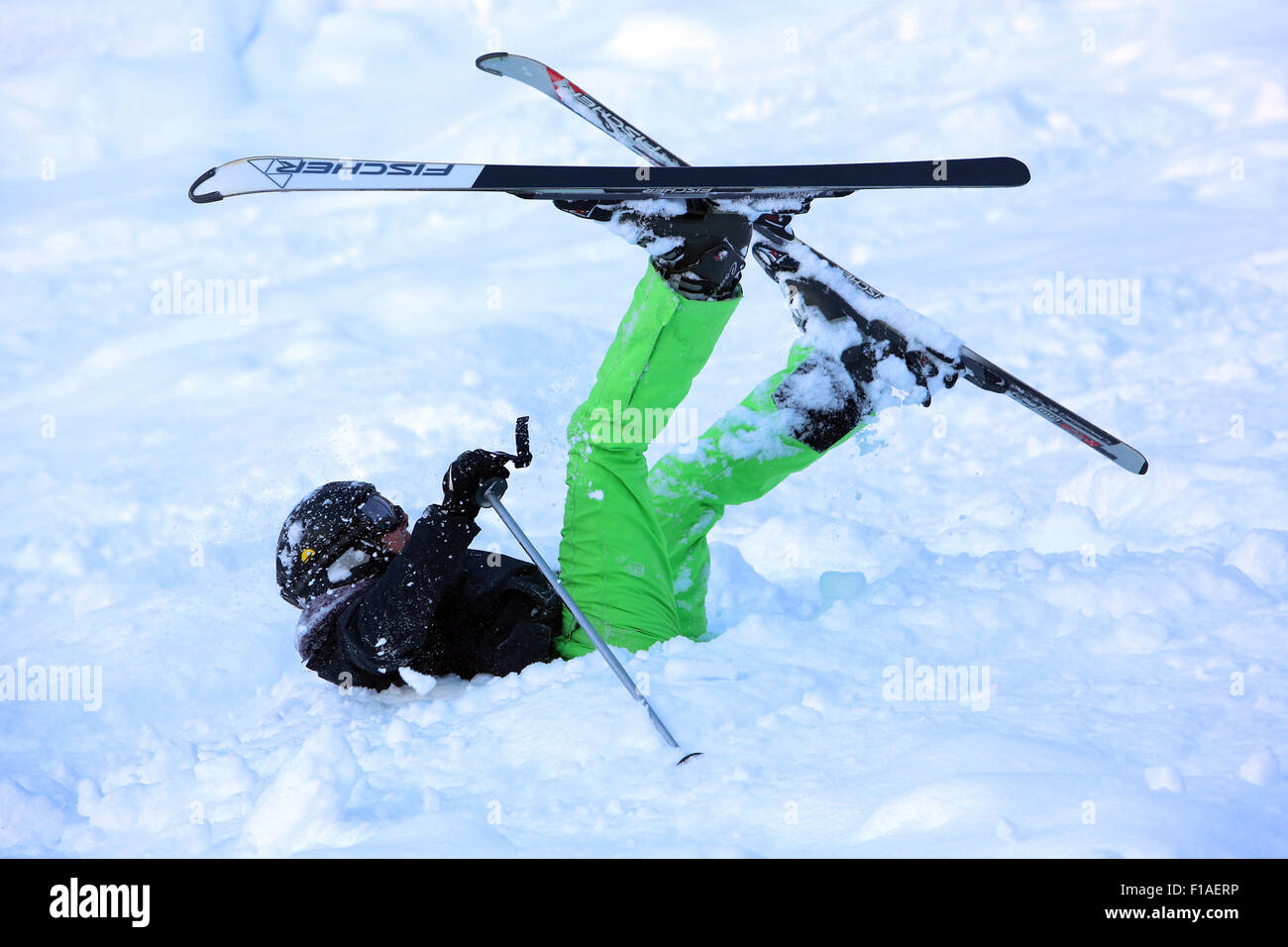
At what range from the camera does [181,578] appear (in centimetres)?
516

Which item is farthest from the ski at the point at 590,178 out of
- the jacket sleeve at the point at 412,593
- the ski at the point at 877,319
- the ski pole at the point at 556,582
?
the jacket sleeve at the point at 412,593

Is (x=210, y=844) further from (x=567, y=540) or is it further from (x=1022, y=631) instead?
(x=1022, y=631)

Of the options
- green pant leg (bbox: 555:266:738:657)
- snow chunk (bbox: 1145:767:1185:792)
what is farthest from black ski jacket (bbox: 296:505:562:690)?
snow chunk (bbox: 1145:767:1185:792)

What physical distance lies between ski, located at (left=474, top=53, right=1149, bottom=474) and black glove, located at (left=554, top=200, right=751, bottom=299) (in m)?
0.28

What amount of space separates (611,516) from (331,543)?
2.96 feet

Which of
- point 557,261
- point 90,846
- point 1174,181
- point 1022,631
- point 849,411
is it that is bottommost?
point 90,846

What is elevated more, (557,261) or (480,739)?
(557,261)

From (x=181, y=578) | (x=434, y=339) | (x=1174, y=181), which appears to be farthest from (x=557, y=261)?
(x=1174, y=181)

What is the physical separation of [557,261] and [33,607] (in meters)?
5.48

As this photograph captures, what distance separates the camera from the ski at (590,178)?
8.87 ft

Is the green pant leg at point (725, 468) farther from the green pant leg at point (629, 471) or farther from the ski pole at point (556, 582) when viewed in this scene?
the ski pole at point (556, 582)

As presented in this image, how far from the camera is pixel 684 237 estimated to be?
9.78 feet

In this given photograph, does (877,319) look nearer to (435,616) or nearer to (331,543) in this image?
(435,616)

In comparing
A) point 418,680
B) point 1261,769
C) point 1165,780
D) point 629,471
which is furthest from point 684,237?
point 1261,769
